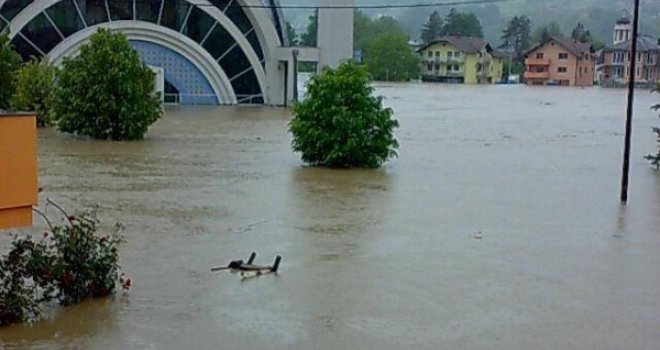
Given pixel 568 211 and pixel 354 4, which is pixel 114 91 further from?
pixel 354 4

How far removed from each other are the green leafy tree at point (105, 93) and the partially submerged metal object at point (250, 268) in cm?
1353

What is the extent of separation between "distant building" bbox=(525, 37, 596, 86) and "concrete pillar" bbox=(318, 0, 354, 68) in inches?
2447

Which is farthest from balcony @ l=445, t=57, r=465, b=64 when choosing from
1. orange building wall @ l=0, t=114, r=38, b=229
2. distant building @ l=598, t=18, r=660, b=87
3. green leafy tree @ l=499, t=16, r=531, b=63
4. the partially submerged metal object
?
orange building wall @ l=0, t=114, r=38, b=229

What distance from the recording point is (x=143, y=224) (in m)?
11.1

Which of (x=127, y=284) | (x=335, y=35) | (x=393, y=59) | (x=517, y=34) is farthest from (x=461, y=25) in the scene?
(x=127, y=284)

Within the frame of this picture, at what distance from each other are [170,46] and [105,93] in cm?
1793

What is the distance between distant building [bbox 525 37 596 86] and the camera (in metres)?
98.8

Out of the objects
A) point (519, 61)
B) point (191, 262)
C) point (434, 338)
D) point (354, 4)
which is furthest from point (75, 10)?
point (519, 61)

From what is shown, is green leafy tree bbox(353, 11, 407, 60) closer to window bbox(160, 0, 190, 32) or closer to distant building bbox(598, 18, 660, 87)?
distant building bbox(598, 18, 660, 87)

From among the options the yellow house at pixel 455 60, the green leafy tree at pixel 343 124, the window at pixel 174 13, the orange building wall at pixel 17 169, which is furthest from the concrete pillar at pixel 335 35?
the yellow house at pixel 455 60

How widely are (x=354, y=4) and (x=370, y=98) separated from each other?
2416 centimetres

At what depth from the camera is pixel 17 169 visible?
6367 mm

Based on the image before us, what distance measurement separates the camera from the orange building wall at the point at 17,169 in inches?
248

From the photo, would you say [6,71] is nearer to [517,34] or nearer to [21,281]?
[21,281]
